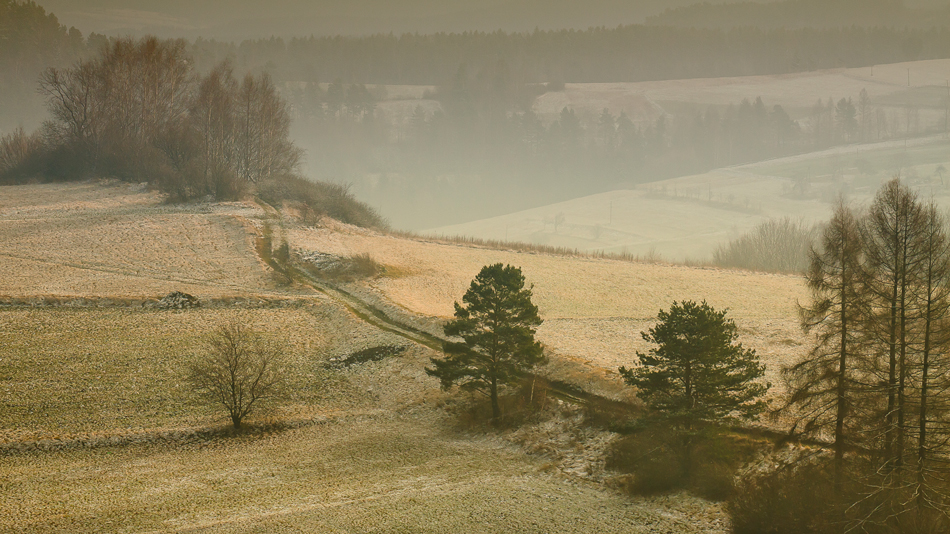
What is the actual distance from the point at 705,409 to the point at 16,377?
94.0 feet

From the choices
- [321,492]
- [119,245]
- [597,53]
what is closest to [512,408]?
[321,492]

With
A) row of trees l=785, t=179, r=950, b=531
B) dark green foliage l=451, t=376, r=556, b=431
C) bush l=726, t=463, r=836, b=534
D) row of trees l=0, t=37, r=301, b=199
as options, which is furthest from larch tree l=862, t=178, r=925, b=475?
row of trees l=0, t=37, r=301, b=199

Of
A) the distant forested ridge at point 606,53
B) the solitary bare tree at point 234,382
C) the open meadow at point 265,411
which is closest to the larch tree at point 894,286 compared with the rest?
the open meadow at point 265,411

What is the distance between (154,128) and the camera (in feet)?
269

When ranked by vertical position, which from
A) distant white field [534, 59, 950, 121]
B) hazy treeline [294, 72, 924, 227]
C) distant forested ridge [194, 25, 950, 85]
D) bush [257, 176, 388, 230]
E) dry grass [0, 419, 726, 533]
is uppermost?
distant forested ridge [194, 25, 950, 85]

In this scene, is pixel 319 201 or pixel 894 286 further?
pixel 319 201

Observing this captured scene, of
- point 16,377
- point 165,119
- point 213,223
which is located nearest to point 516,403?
point 16,377

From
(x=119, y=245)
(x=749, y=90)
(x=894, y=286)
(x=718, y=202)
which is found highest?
(x=749, y=90)

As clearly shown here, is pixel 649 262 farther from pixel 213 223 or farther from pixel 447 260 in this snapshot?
pixel 213 223

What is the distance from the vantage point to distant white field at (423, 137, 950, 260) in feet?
365

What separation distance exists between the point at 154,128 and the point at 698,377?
258ft

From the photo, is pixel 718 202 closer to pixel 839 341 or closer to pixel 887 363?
pixel 839 341

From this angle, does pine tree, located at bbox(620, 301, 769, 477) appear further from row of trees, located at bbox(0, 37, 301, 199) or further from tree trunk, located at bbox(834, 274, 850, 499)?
row of trees, located at bbox(0, 37, 301, 199)

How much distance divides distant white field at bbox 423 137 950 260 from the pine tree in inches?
3165
